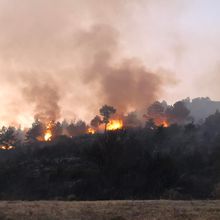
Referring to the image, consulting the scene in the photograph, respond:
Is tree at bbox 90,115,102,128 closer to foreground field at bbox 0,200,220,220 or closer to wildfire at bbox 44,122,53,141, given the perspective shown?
Result: wildfire at bbox 44,122,53,141

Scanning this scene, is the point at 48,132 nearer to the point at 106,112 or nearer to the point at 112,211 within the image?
the point at 106,112

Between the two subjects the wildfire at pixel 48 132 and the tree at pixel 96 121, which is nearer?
the wildfire at pixel 48 132

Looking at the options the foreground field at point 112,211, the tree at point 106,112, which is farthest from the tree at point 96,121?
the foreground field at point 112,211

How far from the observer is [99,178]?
220 ft

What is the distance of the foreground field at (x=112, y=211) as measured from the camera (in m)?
28.5

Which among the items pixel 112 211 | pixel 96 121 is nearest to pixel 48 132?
pixel 96 121

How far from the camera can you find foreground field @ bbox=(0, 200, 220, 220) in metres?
28.5

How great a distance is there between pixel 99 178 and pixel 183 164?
17793 millimetres

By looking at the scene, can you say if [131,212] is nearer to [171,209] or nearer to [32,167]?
[171,209]

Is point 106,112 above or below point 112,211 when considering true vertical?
above

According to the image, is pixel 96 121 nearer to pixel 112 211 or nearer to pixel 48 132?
pixel 48 132

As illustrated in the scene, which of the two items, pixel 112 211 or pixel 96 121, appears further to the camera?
pixel 96 121

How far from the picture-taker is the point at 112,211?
30.0 m

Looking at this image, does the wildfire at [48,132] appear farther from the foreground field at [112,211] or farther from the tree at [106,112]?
the foreground field at [112,211]
